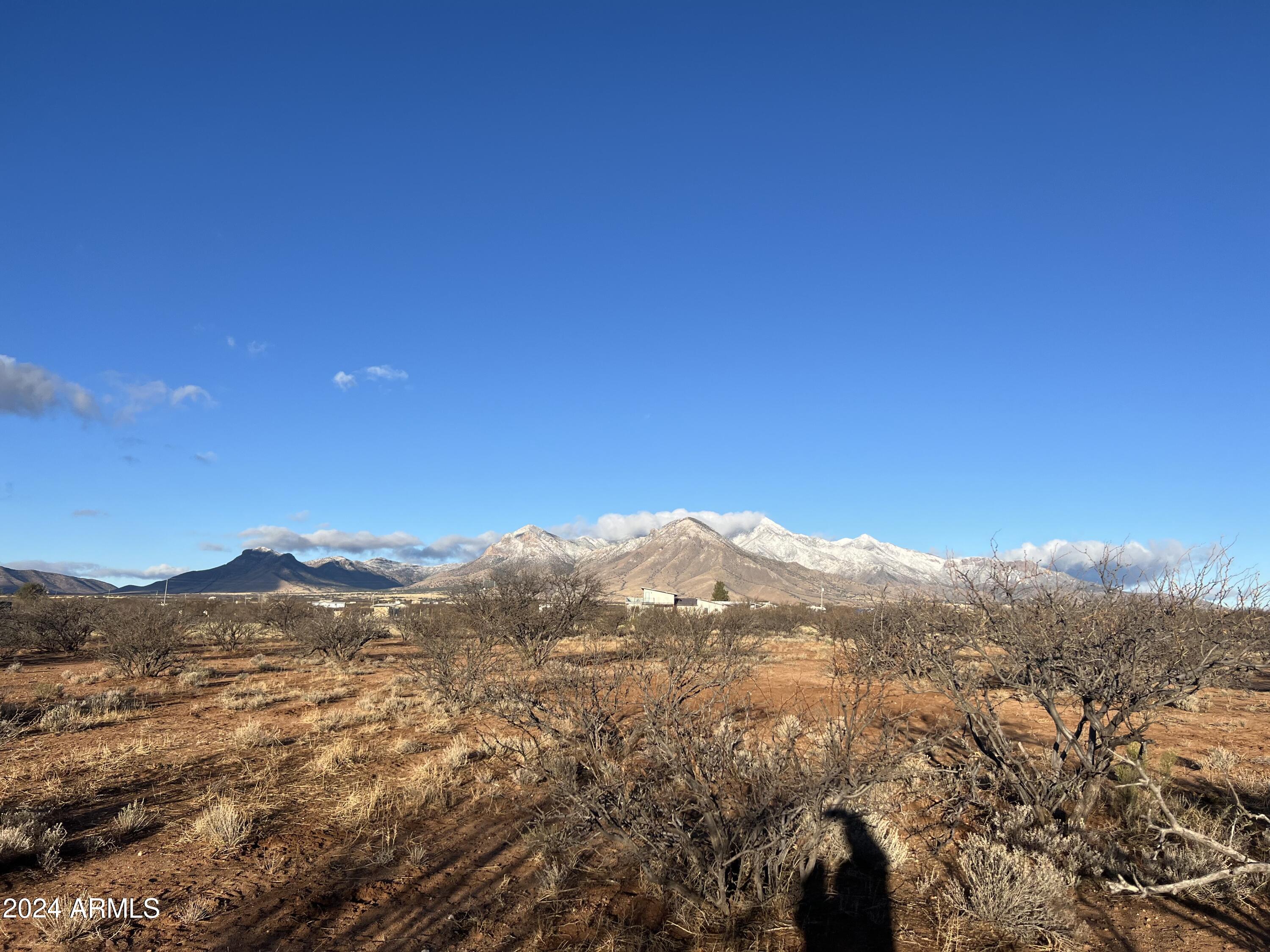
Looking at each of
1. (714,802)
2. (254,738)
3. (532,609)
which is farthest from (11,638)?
(714,802)

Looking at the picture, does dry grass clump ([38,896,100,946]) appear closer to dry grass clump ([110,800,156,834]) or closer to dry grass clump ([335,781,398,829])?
dry grass clump ([110,800,156,834])

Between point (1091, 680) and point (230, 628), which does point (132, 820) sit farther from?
point (230, 628)

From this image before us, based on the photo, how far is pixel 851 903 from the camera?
567cm

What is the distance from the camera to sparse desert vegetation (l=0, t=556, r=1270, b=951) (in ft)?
17.2

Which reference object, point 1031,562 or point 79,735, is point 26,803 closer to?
point 79,735

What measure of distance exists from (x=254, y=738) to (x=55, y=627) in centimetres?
2310

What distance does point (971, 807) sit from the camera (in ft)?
26.5

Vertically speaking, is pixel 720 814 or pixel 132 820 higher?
pixel 720 814

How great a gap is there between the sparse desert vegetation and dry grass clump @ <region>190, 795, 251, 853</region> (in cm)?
3

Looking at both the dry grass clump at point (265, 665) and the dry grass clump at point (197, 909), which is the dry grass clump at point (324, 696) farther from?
the dry grass clump at point (197, 909)

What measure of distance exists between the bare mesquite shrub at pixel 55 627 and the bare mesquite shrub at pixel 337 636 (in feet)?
34.0

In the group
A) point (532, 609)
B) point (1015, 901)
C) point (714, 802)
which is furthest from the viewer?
point (532, 609)

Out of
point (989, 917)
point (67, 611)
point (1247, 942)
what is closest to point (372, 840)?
point (989, 917)

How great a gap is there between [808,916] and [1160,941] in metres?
2.69
